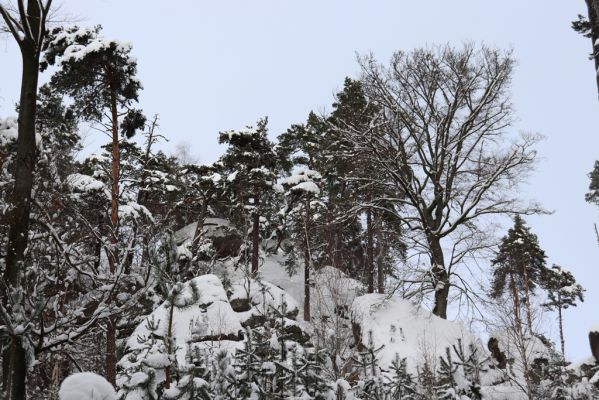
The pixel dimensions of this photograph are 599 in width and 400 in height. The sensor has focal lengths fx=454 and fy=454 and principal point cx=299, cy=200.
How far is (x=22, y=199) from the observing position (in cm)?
498

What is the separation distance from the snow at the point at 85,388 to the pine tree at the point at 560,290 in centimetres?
3272

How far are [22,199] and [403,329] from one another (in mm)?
12534

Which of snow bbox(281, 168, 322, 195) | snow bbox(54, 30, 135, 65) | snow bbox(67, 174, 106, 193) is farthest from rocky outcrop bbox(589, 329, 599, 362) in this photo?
snow bbox(54, 30, 135, 65)

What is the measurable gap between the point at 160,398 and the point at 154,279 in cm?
135

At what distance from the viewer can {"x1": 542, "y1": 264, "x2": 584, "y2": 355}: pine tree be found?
31.3 metres

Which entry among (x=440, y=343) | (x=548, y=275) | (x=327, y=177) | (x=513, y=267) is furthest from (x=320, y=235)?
(x=548, y=275)

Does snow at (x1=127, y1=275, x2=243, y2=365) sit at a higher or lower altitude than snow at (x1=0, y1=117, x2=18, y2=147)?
lower

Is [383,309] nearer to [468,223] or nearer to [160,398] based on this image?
[468,223]

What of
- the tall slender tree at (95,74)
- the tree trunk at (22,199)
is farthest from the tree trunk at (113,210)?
the tree trunk at (22,199)

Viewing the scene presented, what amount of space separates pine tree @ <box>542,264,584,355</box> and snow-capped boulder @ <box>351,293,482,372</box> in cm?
1972

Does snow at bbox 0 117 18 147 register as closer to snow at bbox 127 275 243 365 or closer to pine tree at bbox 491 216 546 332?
snow at bbox 127 275 243 365

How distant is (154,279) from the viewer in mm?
5254

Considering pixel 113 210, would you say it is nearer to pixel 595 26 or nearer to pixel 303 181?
pixel 595 26

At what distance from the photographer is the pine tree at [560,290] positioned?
31.3m
